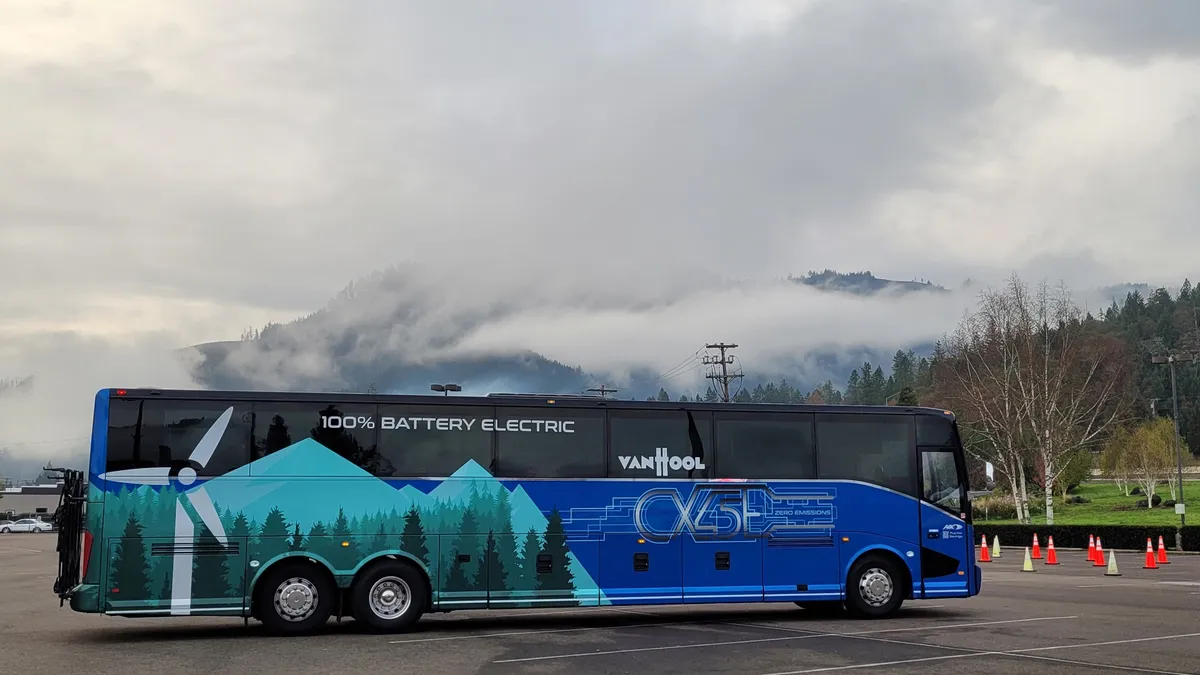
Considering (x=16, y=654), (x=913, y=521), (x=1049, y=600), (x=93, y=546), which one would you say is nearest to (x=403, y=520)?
(x=93, y=546)

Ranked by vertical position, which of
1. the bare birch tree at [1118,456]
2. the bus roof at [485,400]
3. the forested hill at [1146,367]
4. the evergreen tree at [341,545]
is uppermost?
the forested hill at [1146,367]

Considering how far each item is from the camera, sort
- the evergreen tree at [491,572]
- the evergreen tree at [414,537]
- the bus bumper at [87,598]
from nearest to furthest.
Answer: the bus bumper at [87,598] < the evergreen tree at [414,537] < the evergreen tree at [491,572]

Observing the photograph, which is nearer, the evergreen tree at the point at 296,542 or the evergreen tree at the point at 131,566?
the evergreen tree at the point at 131,566

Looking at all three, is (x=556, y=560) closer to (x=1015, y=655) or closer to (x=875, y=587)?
(x=875, y=587)

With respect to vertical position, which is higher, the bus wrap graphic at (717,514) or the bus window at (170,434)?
the bus window at (170,434)

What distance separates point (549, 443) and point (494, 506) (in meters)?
1.26

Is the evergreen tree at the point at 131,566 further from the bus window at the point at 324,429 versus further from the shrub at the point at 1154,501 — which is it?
the shrub at the point at 1154,501

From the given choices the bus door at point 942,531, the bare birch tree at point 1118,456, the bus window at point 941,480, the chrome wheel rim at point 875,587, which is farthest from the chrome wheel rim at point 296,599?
the bare birch tree at point 1118,456

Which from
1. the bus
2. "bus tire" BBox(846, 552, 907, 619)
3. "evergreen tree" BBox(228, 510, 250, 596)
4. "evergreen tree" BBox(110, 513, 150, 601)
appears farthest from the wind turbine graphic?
"bus tire" BBox(846, 552, 907, 619)

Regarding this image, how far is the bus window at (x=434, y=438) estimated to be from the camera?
16156mm

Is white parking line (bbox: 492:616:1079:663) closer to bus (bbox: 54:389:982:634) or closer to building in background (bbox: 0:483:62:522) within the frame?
bus (bbox: 54:389:982:634)

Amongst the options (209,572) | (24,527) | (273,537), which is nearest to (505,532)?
(273,537)

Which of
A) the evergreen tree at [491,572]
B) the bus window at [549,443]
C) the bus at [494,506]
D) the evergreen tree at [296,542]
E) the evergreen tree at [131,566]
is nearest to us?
the evergreen tree at [131,566]

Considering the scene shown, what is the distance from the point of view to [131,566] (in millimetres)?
15047
